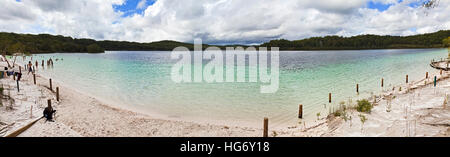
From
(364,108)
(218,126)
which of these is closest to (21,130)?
(218,126)

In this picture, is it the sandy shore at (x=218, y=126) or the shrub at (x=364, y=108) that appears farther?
the shrub at (x=364, y=108)

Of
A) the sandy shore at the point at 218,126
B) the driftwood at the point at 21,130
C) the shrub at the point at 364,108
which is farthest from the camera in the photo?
the shrub at the point at 364,108

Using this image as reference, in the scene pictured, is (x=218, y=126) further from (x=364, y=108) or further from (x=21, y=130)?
(x=21, y=130)

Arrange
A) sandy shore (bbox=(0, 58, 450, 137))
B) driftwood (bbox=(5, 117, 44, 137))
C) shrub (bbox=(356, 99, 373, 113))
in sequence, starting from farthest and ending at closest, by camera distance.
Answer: shrub (bbox=(356, 99, 373, 113))
driftwood (bbox=(5, 117, 44, 137))
sandy shore (bbox=(0, 58, 450, 137))

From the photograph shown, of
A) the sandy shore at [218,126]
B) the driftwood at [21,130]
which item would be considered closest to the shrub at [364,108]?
the sandy shore at [218,126]

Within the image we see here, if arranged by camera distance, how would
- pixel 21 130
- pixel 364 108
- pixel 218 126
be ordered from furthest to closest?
1. pixel 218 126
2. pixel 364 108
3. pixel 21 130

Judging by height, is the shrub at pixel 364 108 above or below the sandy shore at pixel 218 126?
above

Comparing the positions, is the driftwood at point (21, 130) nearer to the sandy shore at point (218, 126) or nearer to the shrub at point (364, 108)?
the sandy shore at point (218, 126)

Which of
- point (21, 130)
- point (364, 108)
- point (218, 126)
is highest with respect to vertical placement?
point (364, 108)

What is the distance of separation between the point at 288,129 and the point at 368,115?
170 inches

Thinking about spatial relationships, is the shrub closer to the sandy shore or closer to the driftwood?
the sandy shore

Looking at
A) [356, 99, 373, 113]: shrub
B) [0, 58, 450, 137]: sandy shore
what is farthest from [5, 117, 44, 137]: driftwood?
[356, 99, 373, 113]: shrub

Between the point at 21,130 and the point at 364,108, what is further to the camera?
the point at 364,108
